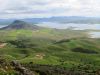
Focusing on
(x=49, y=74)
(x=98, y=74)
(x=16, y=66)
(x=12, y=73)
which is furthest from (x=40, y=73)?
(x=98, y=74)

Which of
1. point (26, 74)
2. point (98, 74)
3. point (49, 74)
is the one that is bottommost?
point (98, 74)

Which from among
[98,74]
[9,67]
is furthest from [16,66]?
[98,74]

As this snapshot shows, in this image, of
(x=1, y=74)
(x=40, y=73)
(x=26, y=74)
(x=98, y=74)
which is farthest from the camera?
(x=98, y=74)

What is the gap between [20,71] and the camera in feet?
352

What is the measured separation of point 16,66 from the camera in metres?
112

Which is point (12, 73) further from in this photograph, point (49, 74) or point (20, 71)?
point (49, 74)

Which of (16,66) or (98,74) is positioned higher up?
(16,66)

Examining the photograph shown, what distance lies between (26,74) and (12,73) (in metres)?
6.26

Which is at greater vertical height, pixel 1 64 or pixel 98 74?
pixel 1 64

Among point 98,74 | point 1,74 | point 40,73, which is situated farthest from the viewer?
point 98,74

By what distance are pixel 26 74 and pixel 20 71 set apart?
9.68 ft

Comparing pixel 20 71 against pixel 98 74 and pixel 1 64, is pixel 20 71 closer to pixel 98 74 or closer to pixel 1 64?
pixel 1 64

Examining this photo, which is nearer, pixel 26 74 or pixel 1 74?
pixel 1 74

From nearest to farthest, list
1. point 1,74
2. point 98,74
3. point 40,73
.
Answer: point 1,74
point 40,73
point 98,74
